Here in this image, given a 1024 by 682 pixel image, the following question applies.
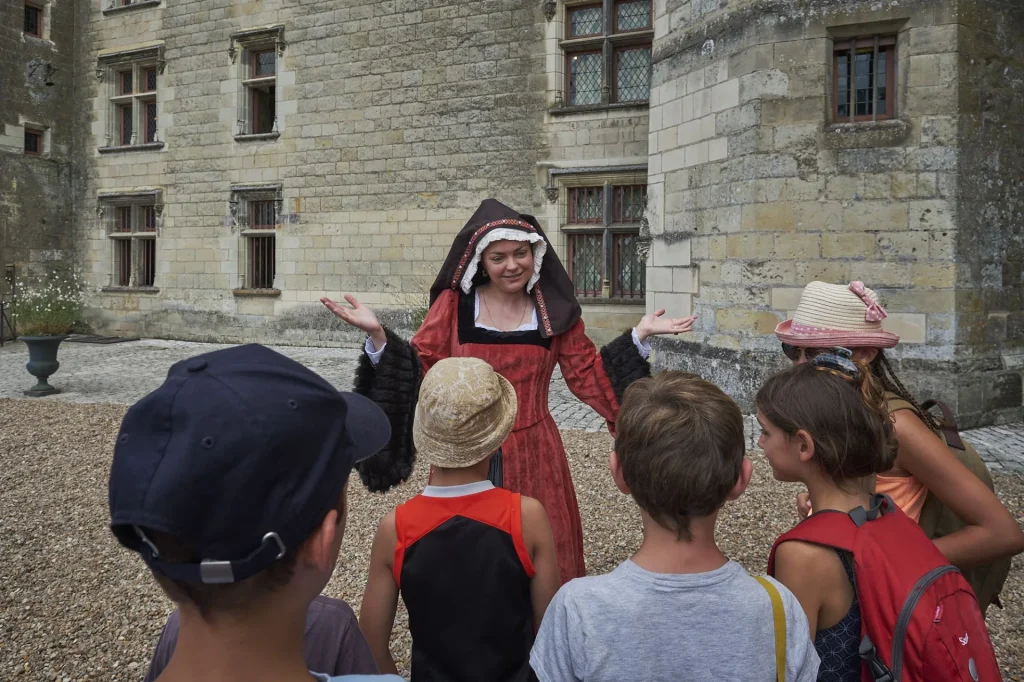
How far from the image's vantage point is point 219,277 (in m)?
12.8

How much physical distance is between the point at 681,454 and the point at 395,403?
135 centimetres

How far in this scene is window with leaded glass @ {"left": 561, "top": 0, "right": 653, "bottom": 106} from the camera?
9.88 m

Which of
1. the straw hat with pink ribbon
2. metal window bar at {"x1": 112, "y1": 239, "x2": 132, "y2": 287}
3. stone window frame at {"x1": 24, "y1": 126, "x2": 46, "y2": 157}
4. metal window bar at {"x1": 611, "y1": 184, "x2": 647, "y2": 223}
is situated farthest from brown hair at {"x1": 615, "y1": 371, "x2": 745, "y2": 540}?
stone window frame at {"x1": 24, "y1": 126, "x2": 46, "y2": 157}

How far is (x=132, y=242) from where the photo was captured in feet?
45.6

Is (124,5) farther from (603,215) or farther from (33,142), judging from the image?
(603,215)

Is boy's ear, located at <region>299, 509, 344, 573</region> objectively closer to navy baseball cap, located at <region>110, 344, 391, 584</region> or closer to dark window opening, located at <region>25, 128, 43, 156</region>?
navy baseball cap, located at <region>110, 344, 391, 584</region>

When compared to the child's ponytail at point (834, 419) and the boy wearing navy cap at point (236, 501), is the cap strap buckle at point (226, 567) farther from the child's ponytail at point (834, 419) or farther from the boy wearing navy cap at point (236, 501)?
the child's ponytail at point (834, 419)

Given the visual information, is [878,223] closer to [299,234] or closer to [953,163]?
[953,163]

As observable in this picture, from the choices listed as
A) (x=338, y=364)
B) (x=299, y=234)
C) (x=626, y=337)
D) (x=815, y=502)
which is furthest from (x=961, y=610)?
(x=299, y=234)

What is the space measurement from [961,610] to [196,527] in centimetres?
126

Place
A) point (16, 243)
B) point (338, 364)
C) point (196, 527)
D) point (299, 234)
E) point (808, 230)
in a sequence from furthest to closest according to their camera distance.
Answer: point (16, 243), point (299, 234), point (338, 364), point (808, 230), point (196, 527)

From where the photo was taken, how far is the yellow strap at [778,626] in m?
1.25

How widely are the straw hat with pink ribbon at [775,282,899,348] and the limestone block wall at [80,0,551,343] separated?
853 centimetres

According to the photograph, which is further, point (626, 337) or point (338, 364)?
point (338, 364)
